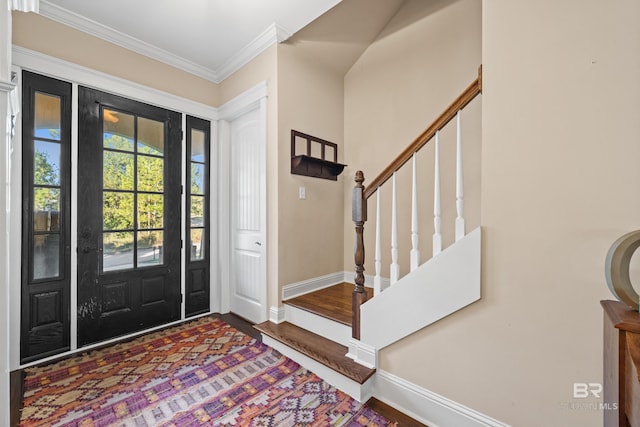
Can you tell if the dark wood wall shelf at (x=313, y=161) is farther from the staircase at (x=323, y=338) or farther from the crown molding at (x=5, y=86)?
the crown molding at (x=5, y=86)

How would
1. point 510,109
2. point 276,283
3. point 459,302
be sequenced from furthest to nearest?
point 276,283 < point 459,302 < point 510,109

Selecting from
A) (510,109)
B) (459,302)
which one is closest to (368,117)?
(510,109)

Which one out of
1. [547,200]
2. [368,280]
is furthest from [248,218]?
[547,200]

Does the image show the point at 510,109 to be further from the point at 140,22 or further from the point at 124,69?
the point at 124,69

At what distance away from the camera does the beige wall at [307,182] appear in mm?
2533

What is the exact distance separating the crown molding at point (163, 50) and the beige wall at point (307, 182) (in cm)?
16

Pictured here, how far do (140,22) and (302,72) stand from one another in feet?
4.73

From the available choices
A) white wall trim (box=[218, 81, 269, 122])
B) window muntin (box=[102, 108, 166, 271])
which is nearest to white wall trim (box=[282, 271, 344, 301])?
window muntin (box=[102, 108, 166, 271])

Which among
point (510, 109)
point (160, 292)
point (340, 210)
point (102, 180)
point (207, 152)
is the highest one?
point (207, 152)

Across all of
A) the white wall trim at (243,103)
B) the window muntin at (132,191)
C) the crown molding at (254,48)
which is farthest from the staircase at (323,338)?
the crown molding at (254,48)

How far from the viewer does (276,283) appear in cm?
250

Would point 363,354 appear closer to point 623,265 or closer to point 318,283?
point 318,283

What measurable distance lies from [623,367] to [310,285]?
223cm

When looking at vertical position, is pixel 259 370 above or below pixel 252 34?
below
